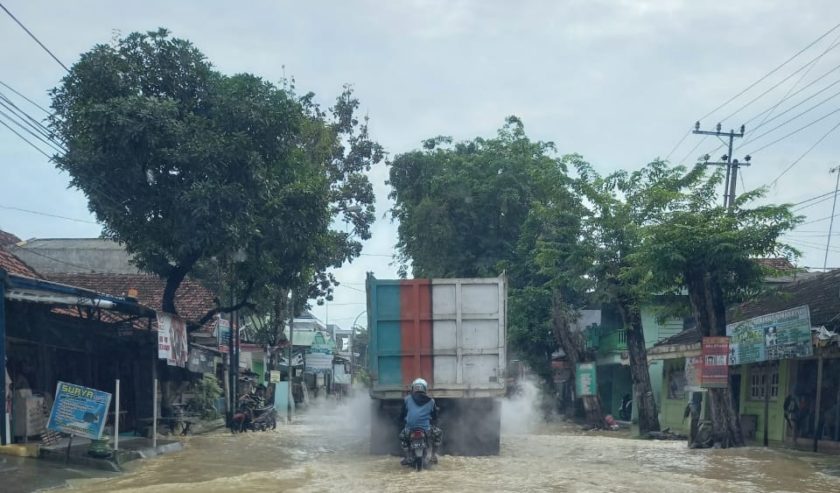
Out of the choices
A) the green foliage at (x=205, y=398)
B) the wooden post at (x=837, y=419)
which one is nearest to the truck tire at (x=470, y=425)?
the wooden post at (x=837, y=419)

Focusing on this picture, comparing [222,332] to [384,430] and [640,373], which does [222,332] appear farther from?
[384,430]

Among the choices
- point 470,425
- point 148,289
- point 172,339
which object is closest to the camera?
point 470,425

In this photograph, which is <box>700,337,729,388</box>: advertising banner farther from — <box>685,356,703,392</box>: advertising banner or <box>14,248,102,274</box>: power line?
<box>14,248,102,274</box>: power line

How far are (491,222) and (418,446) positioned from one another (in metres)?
23.8

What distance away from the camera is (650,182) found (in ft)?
85.6

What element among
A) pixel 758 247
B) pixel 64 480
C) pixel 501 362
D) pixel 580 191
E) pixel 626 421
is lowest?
pixel 626 421

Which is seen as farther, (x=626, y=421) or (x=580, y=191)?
(x=626, y=421)

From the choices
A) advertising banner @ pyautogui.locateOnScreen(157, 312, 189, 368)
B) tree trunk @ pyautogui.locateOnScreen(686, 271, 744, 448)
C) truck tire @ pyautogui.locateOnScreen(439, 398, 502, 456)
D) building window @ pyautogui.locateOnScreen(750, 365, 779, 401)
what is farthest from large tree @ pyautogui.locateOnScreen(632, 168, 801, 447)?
advertising banner @ pyautogui.locateOnScreen(157, 312, 189, 368)

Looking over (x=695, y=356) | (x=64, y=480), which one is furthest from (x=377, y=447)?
(x=695, y=356)

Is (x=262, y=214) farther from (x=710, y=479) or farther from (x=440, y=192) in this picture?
(x=440, y=192)

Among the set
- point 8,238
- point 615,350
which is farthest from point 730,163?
Answer: point 8,238

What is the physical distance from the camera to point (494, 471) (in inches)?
563

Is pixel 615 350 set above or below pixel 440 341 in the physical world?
below

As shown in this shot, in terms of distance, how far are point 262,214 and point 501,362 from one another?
708 centimetres
